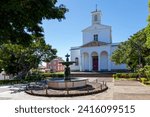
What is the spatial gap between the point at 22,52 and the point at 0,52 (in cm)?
321

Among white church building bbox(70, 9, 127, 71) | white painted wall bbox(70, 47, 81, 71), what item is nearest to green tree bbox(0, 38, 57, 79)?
white church building bbox(70, 9, 127, 71)

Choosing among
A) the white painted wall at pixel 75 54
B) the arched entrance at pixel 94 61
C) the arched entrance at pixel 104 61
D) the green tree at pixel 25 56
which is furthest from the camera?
the white painted wall at pixel 75 54

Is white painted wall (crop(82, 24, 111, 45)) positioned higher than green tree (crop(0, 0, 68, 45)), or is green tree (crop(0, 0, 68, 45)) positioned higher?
white painted wall (crop(82, 24, 111, 45))

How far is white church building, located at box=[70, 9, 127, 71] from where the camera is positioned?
51969mm

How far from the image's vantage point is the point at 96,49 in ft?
173

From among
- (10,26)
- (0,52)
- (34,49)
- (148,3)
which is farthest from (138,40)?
(10,26)

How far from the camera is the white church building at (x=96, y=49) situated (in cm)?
5197

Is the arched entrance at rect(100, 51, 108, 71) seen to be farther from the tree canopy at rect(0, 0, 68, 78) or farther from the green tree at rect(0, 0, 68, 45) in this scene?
the green tree at rect(0, 0, 68, 45)

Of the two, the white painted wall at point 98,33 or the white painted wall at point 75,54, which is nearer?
the white painted wall at point 98,33

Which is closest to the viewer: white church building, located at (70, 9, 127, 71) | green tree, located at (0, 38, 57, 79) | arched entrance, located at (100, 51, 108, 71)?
green tree, located at (0, 38, 57, 79)

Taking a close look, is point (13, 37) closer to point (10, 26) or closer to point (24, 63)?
point (10, 26)

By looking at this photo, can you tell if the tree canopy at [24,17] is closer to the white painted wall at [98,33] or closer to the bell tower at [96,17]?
the white painted wall at [98,33]

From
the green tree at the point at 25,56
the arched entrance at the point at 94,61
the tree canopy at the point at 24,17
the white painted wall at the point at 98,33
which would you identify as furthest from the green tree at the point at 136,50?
the tree canopy at the point at 24,17

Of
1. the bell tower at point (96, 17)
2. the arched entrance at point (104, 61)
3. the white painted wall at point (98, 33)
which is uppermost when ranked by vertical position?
the bell tower at point (96, 17)
